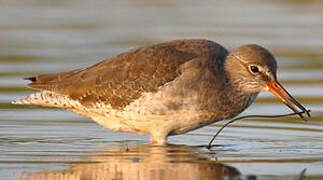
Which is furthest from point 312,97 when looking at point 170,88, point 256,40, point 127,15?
point 127,15

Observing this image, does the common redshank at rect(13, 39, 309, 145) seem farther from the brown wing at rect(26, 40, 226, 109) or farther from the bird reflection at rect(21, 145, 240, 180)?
the bird reflection at rect(21, 145, 240, 180)

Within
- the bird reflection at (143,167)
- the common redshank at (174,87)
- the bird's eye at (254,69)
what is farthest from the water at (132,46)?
the bird's eye at (254,69)

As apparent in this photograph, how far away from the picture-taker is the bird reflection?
11.0 metres

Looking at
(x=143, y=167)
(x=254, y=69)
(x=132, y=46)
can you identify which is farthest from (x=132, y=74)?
(x=132, y=46)

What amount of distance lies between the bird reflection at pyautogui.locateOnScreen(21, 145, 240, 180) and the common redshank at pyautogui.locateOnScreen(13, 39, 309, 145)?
1.73 ft

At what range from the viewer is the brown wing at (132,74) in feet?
43.4

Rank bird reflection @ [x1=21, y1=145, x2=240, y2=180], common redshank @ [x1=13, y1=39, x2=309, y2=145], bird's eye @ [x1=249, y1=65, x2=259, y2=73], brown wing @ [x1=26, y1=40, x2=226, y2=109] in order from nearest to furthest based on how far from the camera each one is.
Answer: bird reflection @ [x1=21, y1=145, x2=240, y2=180], common redshank @ [x1=13, y1=39, x2=309, y2=145], brown wing @ [x1=26, y1=40, x2=226, y2=109], bird's eye @ [x1=249, y1=65, x2=259, y2=73]

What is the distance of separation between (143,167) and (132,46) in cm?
1041

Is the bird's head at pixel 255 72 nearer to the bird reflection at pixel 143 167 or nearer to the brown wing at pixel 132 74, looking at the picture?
the brown wing at pixel 132 74

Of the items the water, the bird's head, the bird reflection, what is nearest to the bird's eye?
the bird's head

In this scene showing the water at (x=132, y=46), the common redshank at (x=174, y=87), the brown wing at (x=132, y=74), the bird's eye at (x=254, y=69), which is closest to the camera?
the water at (x=132, y=46)

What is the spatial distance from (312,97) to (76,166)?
6338 mm

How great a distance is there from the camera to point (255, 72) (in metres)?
13.4

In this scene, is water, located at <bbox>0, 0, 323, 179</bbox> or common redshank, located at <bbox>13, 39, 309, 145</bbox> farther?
common redshank, located at <bbox>13, 39, 309, 145</bbox>
